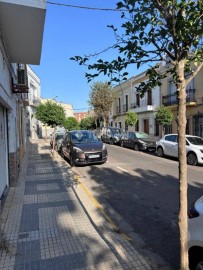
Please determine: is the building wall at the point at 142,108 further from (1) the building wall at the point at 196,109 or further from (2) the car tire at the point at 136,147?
(2) the car tire at the point at 136,147

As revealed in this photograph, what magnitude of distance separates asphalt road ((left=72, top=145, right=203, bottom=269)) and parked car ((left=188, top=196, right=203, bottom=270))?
63 cm

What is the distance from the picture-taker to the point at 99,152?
39.5 feet

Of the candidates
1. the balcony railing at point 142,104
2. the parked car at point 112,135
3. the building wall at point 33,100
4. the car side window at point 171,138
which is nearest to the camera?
the car side window at point 171,138

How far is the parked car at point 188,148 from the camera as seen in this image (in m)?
12.1

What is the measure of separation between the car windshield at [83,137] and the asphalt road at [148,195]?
1666 millimetres

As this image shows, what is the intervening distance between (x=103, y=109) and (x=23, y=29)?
1253 inches

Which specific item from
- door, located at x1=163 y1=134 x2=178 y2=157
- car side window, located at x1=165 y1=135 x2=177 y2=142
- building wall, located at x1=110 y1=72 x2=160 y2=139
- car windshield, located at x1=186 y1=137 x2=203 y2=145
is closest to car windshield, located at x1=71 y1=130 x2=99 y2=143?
door, located at x1=163 y1=134 x2=178 y2=157

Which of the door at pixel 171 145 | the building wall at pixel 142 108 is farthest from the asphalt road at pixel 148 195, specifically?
the building wall at pixel 142 108

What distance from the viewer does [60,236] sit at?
174 inches

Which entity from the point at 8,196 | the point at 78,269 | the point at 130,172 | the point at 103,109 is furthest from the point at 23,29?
the point at 103,109

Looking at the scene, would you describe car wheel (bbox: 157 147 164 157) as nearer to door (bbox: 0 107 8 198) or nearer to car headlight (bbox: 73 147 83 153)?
car headlight (bbox: 73 147 83 153)

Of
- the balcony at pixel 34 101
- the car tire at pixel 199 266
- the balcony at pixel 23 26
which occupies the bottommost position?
the car tire at pixel 199 266

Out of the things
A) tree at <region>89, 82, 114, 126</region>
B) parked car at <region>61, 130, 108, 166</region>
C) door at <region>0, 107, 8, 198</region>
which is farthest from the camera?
tree at <region>89, 82, 114, 126</region>

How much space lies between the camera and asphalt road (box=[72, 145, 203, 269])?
4.53 m
